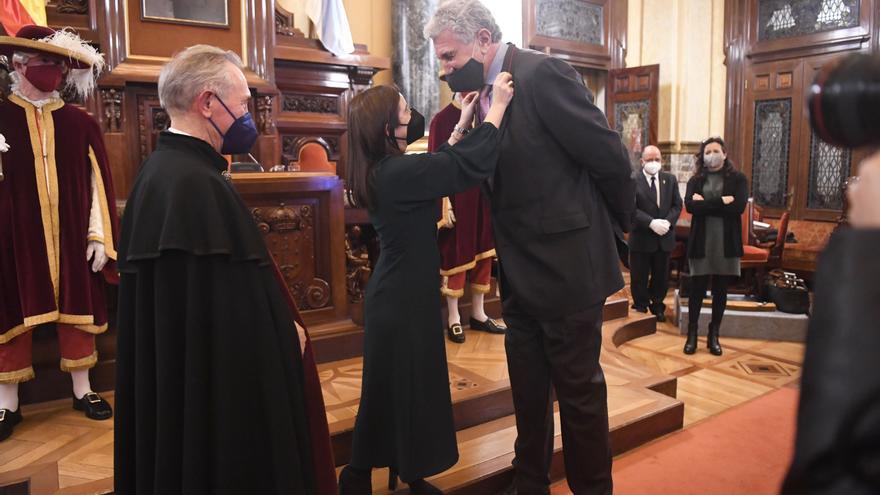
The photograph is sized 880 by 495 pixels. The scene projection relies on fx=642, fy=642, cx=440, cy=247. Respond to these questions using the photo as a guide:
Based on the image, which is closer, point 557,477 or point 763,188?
point 557,477

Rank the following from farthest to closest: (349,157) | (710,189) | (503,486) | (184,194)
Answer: (710,189) < (503,486) < (349,157) < (184,194)

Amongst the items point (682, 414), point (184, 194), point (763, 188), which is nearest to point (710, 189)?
point (682, 414)

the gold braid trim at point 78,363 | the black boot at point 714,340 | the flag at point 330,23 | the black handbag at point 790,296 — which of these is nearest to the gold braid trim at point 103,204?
the gold braid trim at point 78,363

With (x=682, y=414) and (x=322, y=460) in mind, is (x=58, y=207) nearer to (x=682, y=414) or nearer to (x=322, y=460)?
(x=322, y=460)

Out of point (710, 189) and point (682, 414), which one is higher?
point (710, 189)

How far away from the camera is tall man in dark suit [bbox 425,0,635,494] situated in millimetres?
1968

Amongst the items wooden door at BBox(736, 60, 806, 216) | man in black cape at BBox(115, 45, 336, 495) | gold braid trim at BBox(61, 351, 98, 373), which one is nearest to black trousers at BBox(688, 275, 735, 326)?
man in black cape at BBox(115, 45, 336, 495)

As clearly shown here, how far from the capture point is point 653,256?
6.09 metres

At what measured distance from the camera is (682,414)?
334 cm

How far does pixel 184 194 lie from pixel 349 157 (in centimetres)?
71

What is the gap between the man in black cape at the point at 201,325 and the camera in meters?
1.56

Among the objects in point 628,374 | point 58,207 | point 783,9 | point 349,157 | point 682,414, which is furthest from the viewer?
point 783,9

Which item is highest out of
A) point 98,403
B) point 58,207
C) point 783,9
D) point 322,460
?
point 783,9

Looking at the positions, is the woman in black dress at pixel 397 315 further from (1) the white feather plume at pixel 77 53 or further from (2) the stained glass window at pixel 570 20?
(2) the stained glass window at pixel 570 20
